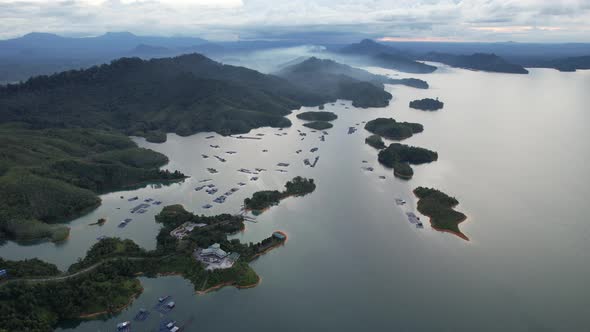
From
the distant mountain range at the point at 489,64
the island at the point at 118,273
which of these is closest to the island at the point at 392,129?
the island at the point at 118,273

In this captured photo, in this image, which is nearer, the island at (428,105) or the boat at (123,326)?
the boat at (123,326)

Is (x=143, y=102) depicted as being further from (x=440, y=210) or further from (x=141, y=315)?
(x=440, y=210)

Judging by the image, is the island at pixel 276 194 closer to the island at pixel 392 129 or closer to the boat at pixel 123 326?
the boat at pixel 123 326

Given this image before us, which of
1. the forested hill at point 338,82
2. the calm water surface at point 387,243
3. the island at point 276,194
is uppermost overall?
the forested hill at point 338,82

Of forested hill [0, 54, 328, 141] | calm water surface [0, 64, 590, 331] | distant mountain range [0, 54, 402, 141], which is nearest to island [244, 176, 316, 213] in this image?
calm water surface [0, 64, 590, 331]

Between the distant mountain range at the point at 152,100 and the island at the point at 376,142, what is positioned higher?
the distant mountain range at the point at 152,100

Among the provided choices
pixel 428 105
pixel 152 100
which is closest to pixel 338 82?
pixel 428 105

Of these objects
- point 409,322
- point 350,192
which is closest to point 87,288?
point 409,322
